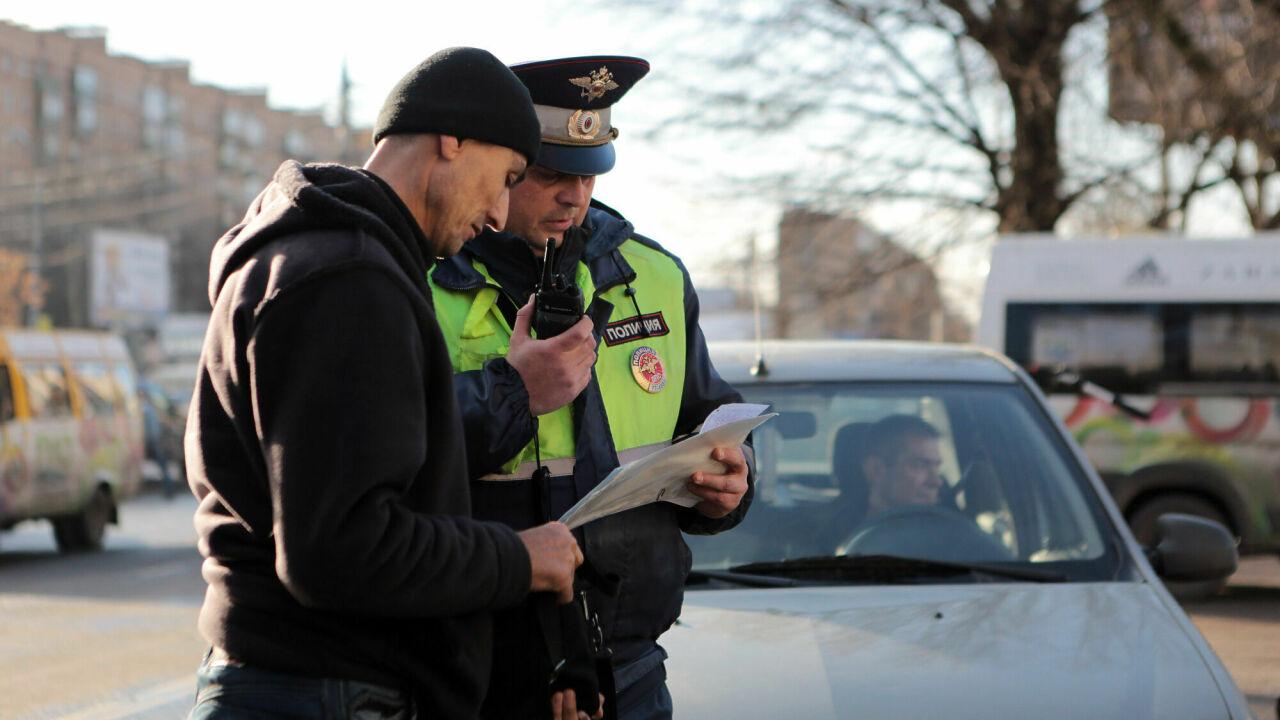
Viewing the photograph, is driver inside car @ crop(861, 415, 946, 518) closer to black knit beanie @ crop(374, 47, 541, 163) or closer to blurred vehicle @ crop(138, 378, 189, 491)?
black knit beanie @ crop(374, 47, 541, 163)

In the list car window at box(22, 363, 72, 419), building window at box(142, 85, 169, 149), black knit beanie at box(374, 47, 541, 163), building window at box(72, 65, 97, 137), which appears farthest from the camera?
building window at box(142, 85, 169, 149)

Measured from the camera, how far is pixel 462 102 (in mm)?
1774

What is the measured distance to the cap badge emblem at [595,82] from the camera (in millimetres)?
2502

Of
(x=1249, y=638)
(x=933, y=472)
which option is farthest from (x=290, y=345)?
(x=1249, y=638)

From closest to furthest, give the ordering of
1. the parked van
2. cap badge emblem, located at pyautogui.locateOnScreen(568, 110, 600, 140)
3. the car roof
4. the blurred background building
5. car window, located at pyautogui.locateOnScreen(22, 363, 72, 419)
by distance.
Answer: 1. cap badge emblem, located at pyautogui.locateOnScreen(568, 110, 600, 140)
2. the car roof
3. the parked van
4. car window, located at pyautogui.locateOnScreen(22, 363, 72, 419)
5. the blurred background building

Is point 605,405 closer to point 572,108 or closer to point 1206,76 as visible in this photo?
point 572,108

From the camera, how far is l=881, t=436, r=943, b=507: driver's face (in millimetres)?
3625

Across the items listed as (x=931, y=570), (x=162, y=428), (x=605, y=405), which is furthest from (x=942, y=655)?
→ (x=162, y=428)

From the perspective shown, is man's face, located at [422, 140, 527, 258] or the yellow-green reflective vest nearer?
man's face, located at [422, 140, 527, 258]

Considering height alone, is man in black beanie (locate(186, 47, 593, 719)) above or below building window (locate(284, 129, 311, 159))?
below

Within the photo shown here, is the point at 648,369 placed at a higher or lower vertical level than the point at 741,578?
higher

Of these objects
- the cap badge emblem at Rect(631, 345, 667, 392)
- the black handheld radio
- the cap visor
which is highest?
the cap visor

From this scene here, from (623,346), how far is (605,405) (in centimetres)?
12

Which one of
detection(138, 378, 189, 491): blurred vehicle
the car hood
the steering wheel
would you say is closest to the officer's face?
the car hood
